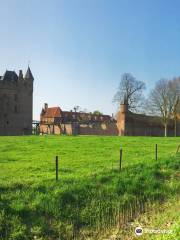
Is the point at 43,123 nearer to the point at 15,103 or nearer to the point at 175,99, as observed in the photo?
the point at 15,103

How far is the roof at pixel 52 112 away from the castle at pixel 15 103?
585 inches

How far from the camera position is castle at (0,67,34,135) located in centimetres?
8094

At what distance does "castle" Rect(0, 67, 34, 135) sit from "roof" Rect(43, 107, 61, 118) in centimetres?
1485

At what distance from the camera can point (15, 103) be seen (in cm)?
8369

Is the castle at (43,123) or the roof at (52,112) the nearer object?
the castle at (43,123)

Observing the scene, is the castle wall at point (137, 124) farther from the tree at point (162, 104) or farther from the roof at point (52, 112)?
the roof at point (52, 112)

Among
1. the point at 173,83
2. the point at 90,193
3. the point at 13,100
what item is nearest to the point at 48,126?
the point at 13,100

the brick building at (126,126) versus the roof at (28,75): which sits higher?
the roof at (28,75)

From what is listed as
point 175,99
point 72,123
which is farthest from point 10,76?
point 175,99

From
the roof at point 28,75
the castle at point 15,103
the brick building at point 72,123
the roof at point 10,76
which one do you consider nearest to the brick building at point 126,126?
the brick building at point 72,123

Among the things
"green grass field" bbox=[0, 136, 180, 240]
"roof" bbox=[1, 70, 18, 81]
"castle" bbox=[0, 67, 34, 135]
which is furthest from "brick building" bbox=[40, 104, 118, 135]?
"green grass field" bbox=[0, 136, 180, 240]

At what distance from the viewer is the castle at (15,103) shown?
80938 mm

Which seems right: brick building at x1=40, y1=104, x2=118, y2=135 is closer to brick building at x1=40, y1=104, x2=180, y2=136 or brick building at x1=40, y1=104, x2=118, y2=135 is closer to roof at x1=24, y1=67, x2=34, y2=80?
brick building at x1=40, y1=104, x2=180, y2=136

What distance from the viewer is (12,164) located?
16734 mm
